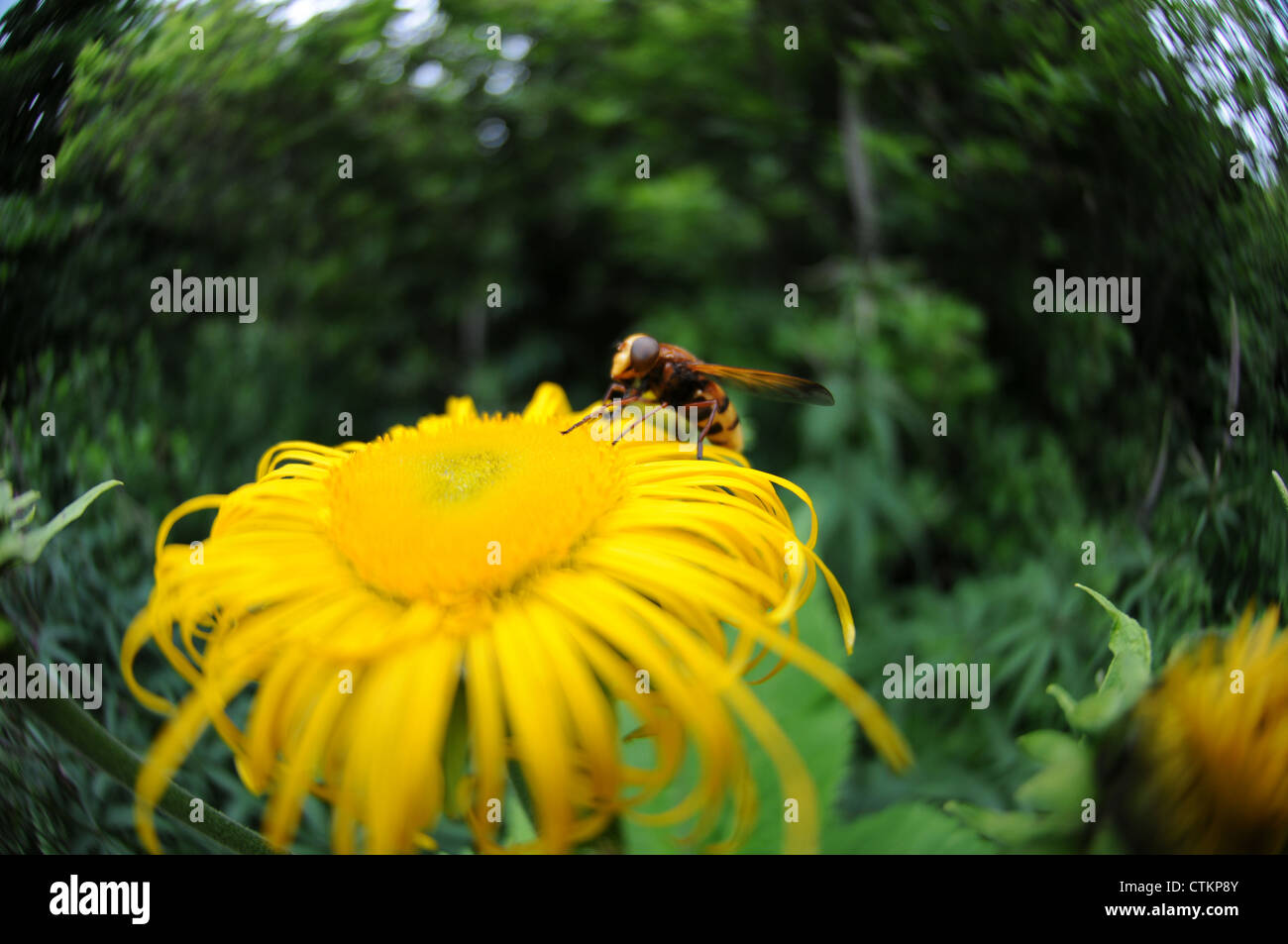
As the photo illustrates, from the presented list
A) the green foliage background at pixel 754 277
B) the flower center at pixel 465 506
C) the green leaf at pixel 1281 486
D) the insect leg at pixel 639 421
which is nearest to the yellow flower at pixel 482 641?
the flower center at pixel 465 506

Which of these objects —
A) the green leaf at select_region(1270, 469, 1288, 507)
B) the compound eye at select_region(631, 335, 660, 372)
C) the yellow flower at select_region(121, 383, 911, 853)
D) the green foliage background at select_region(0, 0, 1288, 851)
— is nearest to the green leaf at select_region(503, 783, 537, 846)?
the green foliage background at select_region(0, 0, 1288, 851)

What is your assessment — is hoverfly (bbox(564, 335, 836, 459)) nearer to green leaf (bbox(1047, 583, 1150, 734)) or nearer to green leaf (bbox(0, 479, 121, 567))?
green leaf (bbox(1047, 583, 1150, 734))

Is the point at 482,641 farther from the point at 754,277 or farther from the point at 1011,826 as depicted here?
the point at 754,277

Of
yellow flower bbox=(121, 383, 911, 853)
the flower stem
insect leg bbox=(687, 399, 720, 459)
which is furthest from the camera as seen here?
insect leg bbox=(687, 399, 720, 459)

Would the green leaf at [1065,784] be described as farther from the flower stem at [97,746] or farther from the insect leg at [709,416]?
the flower stem at [97,746]

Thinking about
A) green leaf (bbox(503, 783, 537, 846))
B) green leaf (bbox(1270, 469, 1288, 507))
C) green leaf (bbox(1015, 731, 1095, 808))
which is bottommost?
green leaf (bbox(503, 783, 537, 846))

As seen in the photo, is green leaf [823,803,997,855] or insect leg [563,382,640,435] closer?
green leaf [823,803,997,855]
